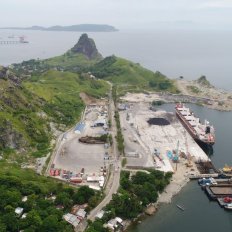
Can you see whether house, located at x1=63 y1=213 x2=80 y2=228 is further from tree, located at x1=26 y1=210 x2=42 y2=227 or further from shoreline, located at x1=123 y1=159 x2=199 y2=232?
shoreline, located at x1=123 y1=159 x2=199 y2=232

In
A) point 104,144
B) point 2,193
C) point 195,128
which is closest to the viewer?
point 2,193

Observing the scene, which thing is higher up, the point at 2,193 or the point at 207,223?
the point at 2,193

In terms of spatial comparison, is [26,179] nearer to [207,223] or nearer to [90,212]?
[90,212]

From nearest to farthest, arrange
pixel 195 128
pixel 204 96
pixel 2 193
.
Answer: pixel 2 193 < pixel 195 128 < pixel 204 96

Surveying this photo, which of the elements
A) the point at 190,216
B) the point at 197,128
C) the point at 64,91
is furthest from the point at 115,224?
the point at 64,91

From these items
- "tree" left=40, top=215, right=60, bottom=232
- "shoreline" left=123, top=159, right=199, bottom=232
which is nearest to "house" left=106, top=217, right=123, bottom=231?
"shoreline" left=123, top=159, right=199, bottom=232

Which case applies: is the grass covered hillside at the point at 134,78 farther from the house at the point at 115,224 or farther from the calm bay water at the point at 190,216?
the house at the point at 115,224

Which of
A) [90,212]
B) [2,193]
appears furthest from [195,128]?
[2,193]
